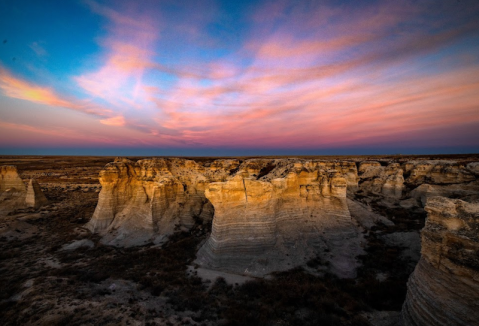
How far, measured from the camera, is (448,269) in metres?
6.54

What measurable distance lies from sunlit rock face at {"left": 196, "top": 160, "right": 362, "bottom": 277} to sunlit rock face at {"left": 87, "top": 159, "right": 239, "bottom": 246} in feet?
21.5

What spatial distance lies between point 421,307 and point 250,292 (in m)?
7.45

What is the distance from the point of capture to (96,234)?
71.3 feet

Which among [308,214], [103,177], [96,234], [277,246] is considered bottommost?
[96,234]

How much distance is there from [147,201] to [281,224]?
48.4 feet

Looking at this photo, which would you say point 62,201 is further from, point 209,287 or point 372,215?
point 372,215

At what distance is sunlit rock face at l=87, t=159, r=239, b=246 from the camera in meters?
21.3

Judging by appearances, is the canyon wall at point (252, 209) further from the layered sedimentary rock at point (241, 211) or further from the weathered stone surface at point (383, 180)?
the weathered stone surface at point (383, 180)

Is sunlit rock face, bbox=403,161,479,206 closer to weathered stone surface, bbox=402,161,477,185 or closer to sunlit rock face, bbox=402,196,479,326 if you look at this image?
weathered stone surface, bbox=402,161,477,185

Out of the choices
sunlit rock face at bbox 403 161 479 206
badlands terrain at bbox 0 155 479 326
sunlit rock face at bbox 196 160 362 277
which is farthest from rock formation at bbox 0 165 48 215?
sunlit rock face at bbox 403 161 479 206

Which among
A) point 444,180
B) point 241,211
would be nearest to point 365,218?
point 241,211

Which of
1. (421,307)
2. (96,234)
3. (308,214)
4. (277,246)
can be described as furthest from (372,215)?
(96,234)

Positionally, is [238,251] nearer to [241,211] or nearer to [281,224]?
[241,211]

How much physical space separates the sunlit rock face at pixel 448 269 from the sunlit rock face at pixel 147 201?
57.5 ft
